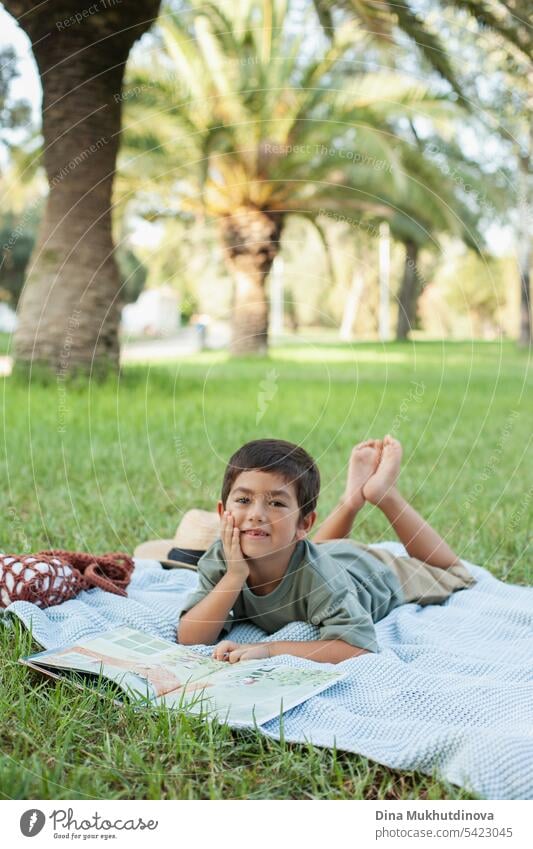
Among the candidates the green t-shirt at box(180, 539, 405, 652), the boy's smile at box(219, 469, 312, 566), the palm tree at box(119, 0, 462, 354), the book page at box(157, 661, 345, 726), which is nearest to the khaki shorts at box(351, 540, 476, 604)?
the green t-shirt at box(180, 539, 405, 652)

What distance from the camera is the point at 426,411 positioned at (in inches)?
324

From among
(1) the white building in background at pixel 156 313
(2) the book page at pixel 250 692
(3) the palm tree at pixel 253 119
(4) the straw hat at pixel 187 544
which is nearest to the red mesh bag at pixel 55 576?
(4) the straw hat at pixel 187 544

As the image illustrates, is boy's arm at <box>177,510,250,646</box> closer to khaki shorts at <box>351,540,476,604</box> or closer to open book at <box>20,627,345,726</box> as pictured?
open book at <box>20,627,345,726</box>

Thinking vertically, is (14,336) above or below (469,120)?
below

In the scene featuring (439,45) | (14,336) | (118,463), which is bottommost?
(118,463)

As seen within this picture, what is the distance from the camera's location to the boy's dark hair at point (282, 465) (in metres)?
2.96

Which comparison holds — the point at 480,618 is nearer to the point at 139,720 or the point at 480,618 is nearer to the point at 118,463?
the point at 139,720

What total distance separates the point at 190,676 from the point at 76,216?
20.3 ft

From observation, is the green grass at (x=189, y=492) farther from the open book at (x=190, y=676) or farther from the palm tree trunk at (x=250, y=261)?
the palm tree trunk at (x=250, y=261)

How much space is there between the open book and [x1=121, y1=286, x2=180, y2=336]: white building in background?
1.47m

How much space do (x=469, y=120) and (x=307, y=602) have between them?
36.2ft

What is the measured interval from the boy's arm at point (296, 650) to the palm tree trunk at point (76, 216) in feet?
16.3
